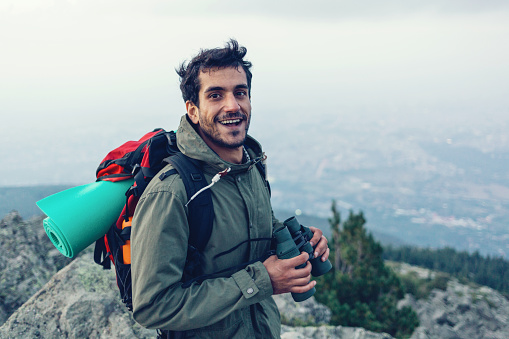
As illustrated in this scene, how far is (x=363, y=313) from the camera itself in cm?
1235

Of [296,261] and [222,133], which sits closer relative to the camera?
[296,261]

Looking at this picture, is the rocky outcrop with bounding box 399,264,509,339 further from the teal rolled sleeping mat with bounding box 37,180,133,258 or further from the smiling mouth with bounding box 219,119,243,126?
the teal rolled sleeping mat with bounding box 37,180,133,258

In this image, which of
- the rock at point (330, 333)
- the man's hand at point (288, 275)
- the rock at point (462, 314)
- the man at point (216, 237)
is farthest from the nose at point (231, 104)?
the rock at point (462, 314)

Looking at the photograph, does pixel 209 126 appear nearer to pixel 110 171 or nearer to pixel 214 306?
pixel 110 171

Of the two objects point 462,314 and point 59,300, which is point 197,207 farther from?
point 462,314

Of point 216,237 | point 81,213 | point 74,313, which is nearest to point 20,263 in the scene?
point 74,313

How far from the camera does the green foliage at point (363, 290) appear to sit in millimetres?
12016

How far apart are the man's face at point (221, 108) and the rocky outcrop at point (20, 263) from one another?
4.75 meters

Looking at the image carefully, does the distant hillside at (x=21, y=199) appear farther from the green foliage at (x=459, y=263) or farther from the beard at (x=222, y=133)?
the beard at (x=222, y=133)

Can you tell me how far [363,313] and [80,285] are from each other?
11.0 metres

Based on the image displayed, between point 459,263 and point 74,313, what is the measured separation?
59772 mm

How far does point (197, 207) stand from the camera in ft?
7.55

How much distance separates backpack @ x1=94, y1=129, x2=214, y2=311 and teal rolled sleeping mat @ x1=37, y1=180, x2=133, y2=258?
11 centimetres

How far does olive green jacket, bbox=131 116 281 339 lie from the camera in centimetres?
214
